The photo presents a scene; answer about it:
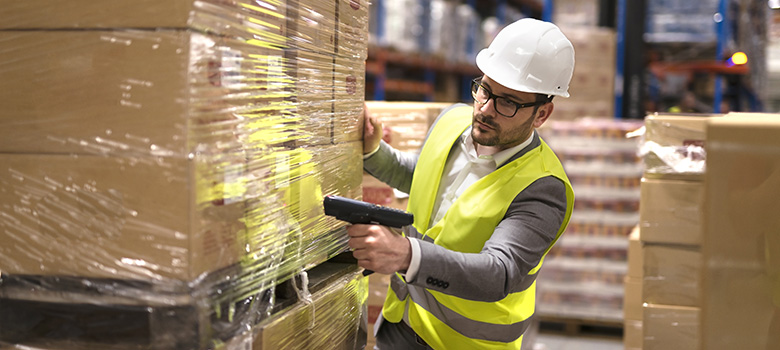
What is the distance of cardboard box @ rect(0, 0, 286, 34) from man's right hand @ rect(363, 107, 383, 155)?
1.00 m

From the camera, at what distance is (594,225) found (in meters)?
5.69

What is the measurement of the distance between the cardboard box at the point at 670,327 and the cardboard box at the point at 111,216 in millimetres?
2118

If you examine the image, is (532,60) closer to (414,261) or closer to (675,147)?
(414,261)

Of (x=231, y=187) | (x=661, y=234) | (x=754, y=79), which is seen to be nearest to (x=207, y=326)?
(x=231, y=187)

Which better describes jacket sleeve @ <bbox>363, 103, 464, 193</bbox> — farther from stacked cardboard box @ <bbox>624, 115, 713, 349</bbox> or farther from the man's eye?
stacked cardboard box @ <bbox>624, 115, 713, 349</bbox>

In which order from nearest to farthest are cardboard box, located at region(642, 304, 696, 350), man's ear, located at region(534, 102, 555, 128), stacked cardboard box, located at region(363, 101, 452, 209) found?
man's ear, located at region(534, 102, 555, 128) → cardboard box, located at region(642, 304, 696, 350) → stacked cardboard box, located at region(363, 101, 452, 209)

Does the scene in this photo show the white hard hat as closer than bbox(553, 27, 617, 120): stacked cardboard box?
Yes

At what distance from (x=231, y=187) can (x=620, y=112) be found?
20.2 ft

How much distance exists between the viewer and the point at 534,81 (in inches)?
89.2

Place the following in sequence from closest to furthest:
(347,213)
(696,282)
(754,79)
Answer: (347,213) → (696,282) → (754,79)

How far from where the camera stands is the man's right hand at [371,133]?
2.42 meters

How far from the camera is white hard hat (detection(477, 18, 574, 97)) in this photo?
2.26m

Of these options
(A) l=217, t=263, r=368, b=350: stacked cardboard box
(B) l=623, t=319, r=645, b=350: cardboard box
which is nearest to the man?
(A) l=217, t=263, r=368, b=350: stacked cardboard box

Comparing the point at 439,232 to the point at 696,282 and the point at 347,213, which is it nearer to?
the point at 347,213
